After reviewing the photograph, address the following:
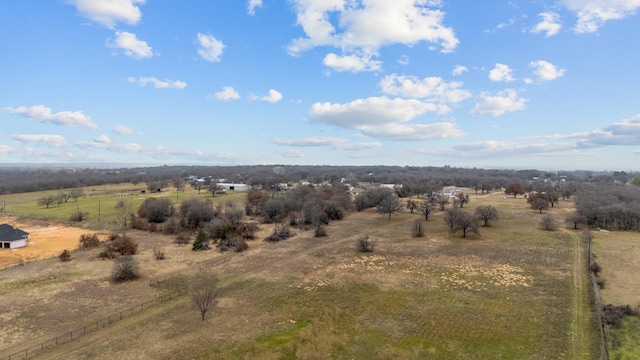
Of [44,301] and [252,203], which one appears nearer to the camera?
[44,301]

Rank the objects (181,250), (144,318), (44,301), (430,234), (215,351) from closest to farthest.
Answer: (215,351)
(144,318)
(44,301)
(181,250)
(430,234)

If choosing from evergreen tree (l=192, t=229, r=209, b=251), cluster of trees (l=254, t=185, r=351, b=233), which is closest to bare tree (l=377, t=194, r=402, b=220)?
cluster of trees (l=254, t=185, r=351, b=233)

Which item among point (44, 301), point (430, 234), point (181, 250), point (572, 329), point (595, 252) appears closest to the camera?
point (572, 329)

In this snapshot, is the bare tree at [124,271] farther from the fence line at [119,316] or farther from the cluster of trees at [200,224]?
the cluster of trees at [200,224]

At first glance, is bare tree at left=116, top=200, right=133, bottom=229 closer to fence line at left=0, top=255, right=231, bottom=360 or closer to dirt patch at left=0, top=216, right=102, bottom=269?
dirt patch at left=0, top=216, right=102, bottom=269

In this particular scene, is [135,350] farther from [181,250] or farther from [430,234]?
[430,234]

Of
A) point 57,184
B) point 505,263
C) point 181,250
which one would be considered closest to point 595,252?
point 505,263

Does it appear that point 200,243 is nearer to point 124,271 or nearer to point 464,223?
point 124,271
